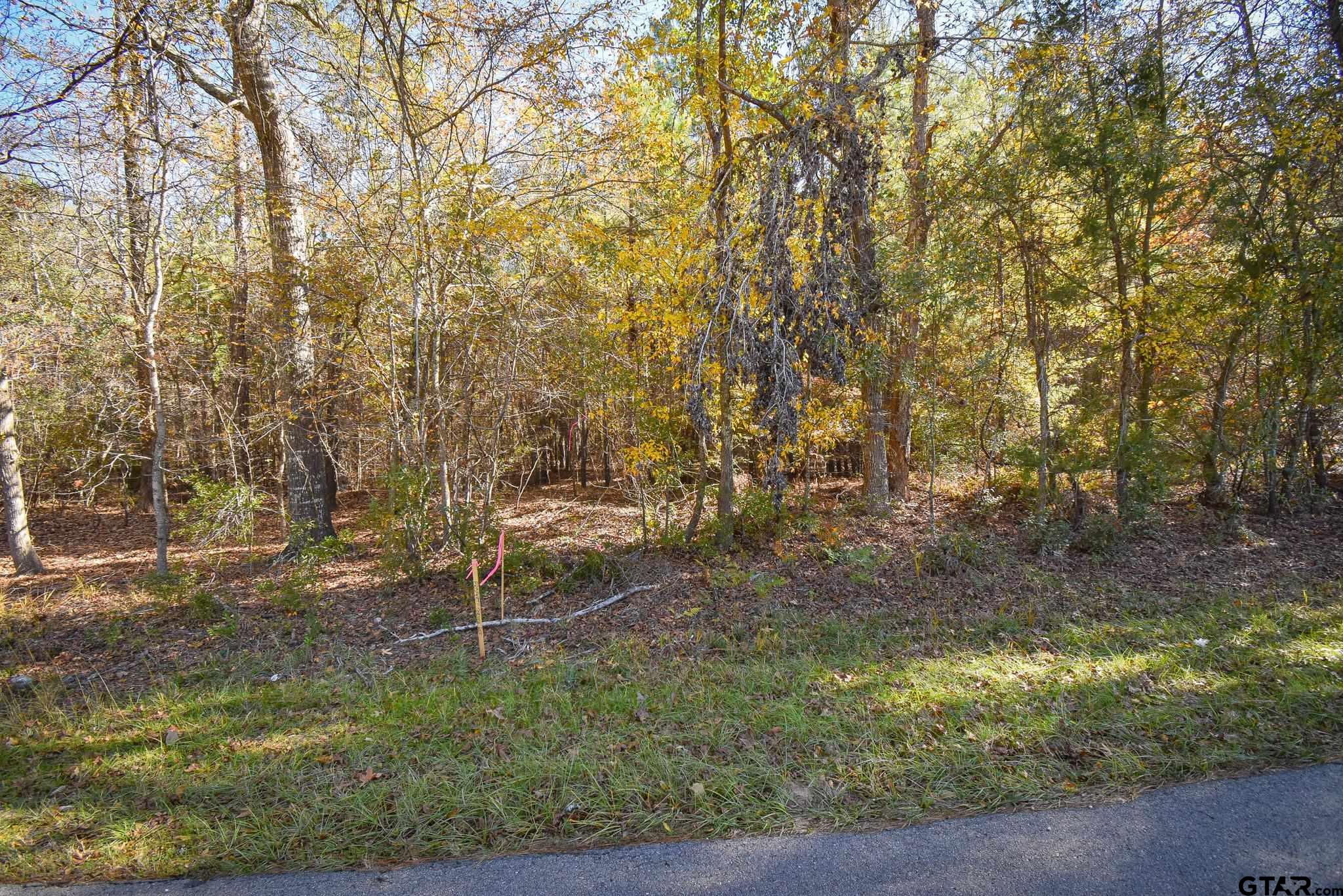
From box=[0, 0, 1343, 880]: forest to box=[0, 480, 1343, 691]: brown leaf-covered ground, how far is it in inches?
2.8

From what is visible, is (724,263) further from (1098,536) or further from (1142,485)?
(1142,485)

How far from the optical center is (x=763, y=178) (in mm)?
6250

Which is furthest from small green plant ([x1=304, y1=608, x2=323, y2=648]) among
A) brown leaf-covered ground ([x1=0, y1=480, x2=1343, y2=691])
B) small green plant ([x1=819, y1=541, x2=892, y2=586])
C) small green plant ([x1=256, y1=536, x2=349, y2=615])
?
small green plant ([x1=819, y1=541, x2=892, y2=586])

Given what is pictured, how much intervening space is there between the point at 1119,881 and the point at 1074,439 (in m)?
7.49

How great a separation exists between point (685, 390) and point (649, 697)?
10.2 ft

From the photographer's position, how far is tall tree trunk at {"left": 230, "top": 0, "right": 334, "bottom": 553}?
7.65 m

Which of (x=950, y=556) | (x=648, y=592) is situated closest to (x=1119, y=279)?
(x=950, y=556)

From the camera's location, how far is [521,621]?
6047 millimetres

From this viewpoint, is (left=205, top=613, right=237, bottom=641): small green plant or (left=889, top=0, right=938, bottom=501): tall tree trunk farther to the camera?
(left=889, top=0, right=938, bottom=501): tall tree trunk

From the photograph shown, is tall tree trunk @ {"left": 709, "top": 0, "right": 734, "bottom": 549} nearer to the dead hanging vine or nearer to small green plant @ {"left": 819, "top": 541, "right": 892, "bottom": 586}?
the dead hanging vine

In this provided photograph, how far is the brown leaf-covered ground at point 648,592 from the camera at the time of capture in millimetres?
5637

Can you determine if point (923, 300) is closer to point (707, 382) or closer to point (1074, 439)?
point (1074, 439)

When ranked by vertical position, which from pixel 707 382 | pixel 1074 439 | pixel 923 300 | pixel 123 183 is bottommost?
pixel 1074 439

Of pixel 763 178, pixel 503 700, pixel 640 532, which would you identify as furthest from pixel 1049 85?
pixel 503 700
